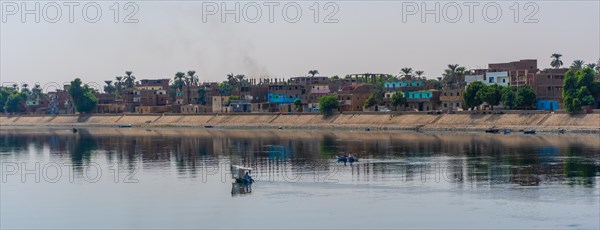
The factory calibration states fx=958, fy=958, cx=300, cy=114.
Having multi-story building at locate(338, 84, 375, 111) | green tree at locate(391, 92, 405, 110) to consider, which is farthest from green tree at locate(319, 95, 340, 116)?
green tree at locate(391, 92, 405, 110)

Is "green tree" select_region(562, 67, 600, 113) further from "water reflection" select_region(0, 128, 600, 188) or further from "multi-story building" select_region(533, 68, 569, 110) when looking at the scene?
"water reflection" select_region(0, 128, 600, 188)

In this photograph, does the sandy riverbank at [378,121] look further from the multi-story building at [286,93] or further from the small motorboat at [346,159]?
the small motorboat at [346,159]

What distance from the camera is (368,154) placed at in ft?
313

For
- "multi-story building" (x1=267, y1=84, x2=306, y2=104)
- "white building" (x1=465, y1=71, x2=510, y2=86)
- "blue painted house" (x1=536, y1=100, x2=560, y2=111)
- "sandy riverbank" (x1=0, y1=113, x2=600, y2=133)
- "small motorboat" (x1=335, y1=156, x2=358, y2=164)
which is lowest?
"small motorboat" (x1=335, y1=156, x2=358, y2=164)

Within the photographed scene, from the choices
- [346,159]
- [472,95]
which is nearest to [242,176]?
[346,159]

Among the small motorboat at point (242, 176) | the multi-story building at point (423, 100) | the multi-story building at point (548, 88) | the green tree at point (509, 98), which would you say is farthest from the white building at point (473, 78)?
the small motorboat at point (242, 176)

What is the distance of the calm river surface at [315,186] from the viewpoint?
54250 mm

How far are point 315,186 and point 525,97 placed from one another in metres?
77.7

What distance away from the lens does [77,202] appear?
207ft

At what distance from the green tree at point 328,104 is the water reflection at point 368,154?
22.4 m

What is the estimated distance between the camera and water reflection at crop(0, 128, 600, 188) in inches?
2894

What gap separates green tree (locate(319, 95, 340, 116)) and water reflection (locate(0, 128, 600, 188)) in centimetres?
2245

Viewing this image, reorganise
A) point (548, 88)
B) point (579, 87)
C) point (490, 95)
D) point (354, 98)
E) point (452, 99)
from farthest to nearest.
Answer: point (354, 98) → point (452, 99) → point (548, 88) → point (490, 95) → point (579, 87)

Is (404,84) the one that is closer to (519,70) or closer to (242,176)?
(519,70)
